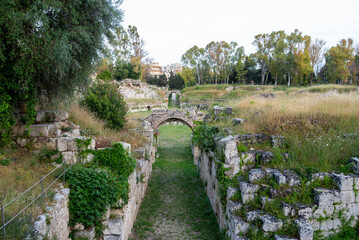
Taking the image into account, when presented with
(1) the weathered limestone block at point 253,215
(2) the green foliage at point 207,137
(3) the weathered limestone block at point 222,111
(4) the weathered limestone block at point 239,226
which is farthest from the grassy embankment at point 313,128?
(4) the weathered limestone block at point 239,226

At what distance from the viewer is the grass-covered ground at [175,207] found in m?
8.41

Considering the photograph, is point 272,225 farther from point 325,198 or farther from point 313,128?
point 313,128

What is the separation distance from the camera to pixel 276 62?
4569cm

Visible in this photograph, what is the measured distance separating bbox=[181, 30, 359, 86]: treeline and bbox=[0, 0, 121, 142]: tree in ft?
130

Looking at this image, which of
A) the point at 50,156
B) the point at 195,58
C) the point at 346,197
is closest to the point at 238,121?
the point at 346,197

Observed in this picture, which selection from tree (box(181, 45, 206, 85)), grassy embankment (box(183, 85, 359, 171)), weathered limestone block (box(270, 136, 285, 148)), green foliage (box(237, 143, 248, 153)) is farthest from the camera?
tree (box(181, 45, 206, 85))

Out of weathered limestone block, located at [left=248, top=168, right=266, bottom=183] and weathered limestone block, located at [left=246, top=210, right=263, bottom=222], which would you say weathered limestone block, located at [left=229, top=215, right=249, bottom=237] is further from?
weathered limestone block, located at [left=248, top=168, right=266, bottom=183]

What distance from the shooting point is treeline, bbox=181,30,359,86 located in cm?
3762

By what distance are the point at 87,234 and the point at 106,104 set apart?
692 cm

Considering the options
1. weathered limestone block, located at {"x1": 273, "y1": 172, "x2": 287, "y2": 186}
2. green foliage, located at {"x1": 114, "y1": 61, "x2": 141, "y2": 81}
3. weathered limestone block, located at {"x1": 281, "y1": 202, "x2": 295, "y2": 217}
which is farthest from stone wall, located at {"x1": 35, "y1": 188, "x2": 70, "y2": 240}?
green foliage, located at {"x1": 114, "y1": 61, "x2": 141, "y2": 81}

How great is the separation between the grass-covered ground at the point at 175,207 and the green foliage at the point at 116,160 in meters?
2.57

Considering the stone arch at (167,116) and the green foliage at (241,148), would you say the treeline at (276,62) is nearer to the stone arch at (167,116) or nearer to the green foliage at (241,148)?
the stone arch at (167,116)

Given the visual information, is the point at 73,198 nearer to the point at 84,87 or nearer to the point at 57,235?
the point at 57,235

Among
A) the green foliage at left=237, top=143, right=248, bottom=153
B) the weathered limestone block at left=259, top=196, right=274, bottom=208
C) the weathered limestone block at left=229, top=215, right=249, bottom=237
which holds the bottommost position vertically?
the weathered limestone block at left=229, top=215, right=249, bottom=237
